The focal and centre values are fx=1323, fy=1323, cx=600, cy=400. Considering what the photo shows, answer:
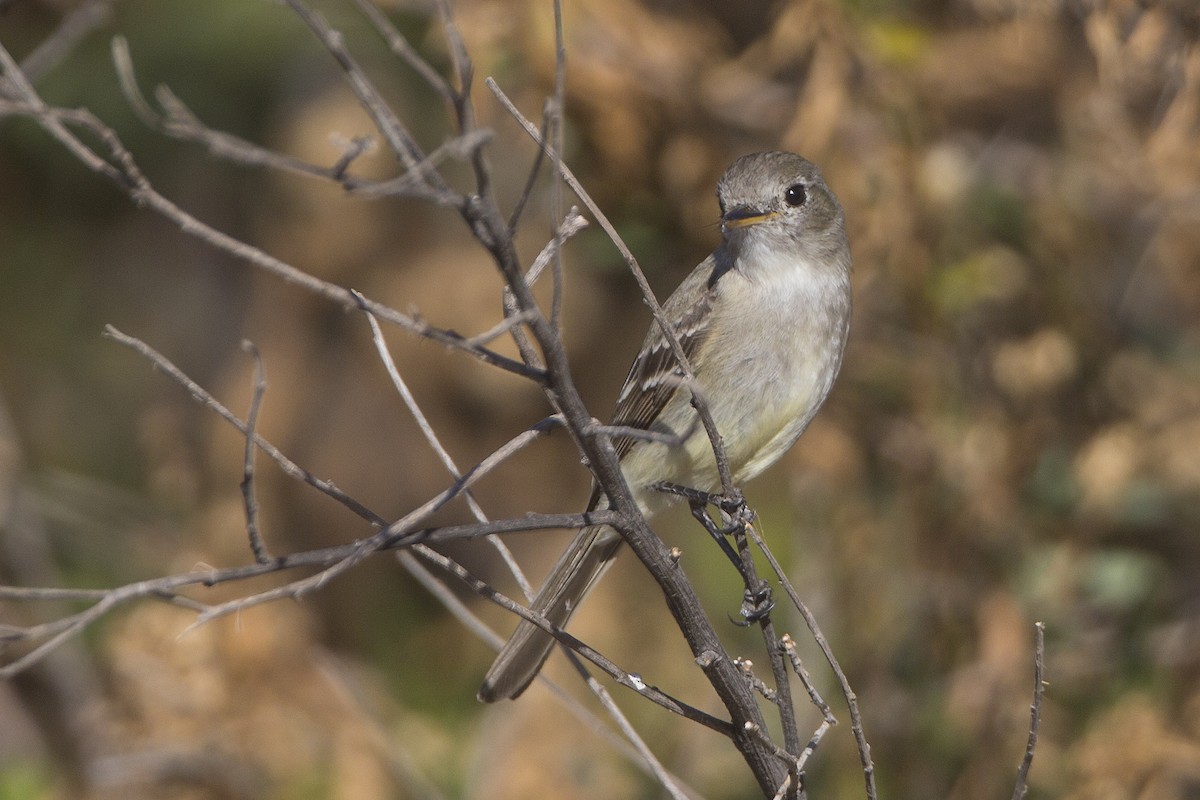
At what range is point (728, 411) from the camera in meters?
4.11

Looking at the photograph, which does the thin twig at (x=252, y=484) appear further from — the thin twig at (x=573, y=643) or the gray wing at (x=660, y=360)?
the gray wing at (x=660, y=360)

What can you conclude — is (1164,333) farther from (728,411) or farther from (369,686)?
(369,686)

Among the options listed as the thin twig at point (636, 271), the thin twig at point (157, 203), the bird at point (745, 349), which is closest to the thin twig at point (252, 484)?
the thin twig at point (157, 203)

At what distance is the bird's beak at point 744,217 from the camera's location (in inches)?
166

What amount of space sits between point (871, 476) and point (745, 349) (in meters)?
1.46

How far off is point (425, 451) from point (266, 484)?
89 centimetres

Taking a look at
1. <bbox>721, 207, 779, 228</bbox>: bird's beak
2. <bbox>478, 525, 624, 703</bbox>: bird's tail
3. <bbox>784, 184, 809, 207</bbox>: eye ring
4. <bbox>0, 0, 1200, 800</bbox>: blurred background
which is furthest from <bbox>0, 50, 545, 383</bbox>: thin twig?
<bbox>0, 0, 1200, 800</bbox>: blurred background

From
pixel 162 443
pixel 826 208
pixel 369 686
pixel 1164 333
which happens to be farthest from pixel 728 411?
pixel 162 443

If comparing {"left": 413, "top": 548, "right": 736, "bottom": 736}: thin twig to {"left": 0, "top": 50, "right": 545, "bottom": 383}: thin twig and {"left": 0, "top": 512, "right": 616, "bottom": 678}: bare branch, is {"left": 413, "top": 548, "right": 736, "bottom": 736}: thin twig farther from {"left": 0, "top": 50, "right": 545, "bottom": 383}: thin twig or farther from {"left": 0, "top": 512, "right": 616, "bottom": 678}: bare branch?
{"left": 0, "top": 50, "right": 545, "bottom": 383}: thin twig

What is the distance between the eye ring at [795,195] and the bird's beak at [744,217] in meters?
0.10

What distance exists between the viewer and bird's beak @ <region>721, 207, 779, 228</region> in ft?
13.8

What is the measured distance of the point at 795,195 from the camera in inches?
175

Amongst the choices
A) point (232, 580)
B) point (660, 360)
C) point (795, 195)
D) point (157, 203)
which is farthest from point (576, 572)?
point (157, 203)

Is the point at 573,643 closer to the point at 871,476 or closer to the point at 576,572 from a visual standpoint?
the point at 576,572
